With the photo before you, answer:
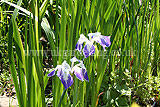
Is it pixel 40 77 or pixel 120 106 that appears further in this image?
pixel 120 106

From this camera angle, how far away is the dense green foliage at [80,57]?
3.44 feet

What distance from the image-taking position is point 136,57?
185 centimetres

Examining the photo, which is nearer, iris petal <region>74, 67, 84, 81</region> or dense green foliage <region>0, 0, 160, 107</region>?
iris petal <region>74, 67, 84, 81</region>

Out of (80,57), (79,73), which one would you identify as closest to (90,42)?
(79,73)

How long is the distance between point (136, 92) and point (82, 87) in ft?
1.94

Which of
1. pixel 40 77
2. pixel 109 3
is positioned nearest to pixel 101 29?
pixel 109 3

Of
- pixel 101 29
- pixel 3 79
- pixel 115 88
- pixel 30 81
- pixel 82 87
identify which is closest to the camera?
pixel 30 81

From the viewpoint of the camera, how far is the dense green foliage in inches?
41.3

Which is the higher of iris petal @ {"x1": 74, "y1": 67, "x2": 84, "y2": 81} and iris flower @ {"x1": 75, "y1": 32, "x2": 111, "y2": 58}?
iris flower @ {"x1": 75, "y1": 32, "x2": 111, "y2": 58}

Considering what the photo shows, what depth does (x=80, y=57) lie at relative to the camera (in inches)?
49.9

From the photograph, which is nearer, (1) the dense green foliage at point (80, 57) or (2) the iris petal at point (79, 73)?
(2) the iris petal at point (79, 73)

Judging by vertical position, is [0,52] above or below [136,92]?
above

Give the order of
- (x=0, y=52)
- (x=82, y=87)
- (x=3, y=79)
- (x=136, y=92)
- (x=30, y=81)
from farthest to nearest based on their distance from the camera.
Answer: (x=0, y=52) → (x=3, y=79) → (x=136, y=92) → (x=82, y=87) → (x=30, y=81)

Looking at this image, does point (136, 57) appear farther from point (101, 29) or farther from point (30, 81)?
point (30, 81)
